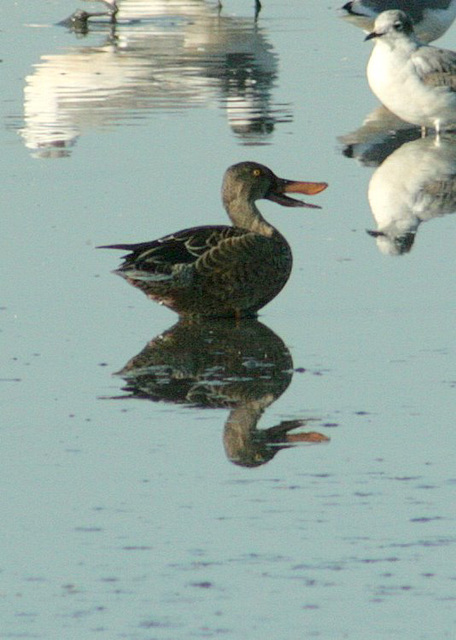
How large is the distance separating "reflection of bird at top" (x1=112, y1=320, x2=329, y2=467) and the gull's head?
623 centimetres

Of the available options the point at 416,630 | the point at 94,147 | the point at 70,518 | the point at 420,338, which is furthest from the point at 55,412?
the point at 94,147

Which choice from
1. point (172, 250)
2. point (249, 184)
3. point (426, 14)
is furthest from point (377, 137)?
point (172, 250)

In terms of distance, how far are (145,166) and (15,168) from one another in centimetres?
99

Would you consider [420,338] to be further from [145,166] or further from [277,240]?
[145,166]

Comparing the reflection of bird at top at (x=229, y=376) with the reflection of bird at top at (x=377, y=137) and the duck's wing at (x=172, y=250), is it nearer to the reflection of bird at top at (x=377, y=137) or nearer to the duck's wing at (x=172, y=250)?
the duck's wing at (x=172, y=250)

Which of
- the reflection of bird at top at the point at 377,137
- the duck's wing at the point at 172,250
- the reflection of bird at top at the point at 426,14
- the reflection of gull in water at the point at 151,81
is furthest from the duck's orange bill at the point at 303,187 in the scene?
the reflection of bird at top at the point at 426,14

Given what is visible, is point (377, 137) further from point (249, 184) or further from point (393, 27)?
point (249, 184)

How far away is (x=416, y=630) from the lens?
4938 mm

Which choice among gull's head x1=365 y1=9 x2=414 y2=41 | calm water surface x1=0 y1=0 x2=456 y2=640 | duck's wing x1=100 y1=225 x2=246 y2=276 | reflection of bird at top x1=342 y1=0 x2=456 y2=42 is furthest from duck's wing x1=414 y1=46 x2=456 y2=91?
duck's wing x1=100 y1=225 x2=246 y2=276

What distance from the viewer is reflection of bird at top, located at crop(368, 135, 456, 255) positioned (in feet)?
34.2

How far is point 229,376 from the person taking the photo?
7.54m

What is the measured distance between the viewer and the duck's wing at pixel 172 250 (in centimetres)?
837

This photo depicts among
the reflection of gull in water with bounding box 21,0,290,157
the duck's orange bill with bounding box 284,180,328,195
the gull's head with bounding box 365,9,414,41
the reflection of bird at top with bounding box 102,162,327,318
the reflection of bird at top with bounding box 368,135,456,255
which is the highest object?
the gull's head with bounding box 365,9,414,41

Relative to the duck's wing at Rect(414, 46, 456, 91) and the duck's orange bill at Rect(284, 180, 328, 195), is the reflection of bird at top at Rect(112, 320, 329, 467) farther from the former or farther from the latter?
the duck's wing at Rect(414, 46, 456, 91)
